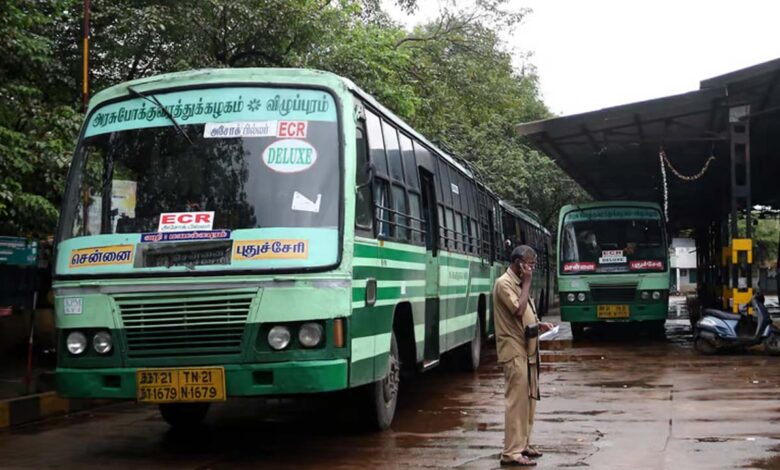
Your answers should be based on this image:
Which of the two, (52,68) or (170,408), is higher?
(52,68)

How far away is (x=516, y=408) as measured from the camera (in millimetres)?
6707

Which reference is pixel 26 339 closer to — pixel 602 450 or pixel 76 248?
pixel 76 248

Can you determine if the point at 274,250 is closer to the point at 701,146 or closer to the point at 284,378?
the point at 284,378

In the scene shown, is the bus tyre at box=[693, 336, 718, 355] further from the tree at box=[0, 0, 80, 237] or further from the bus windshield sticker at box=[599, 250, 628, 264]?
the tree at box=[0, 0, 80, 237]

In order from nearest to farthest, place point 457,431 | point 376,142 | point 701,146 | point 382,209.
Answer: point 382,209 → point 376,142 → point 457,431 → point 701,146

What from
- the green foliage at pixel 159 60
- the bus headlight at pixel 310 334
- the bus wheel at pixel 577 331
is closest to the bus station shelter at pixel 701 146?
the bus wheel at pixel 577 331

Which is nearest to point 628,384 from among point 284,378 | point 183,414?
point 183,414

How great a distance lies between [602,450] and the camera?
7.23 meters

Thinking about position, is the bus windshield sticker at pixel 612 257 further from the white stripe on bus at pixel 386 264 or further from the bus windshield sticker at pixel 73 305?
the bus windshield sticker at pixel 73 305

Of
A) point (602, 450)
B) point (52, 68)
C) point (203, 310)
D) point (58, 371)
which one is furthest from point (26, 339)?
point (602, 450)

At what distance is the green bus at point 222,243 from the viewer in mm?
6523

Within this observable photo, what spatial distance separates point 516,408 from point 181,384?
237 centimetres

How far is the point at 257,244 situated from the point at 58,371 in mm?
1812

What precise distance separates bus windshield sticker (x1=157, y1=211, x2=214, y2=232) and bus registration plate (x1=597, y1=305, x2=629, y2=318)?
12.4 meters
